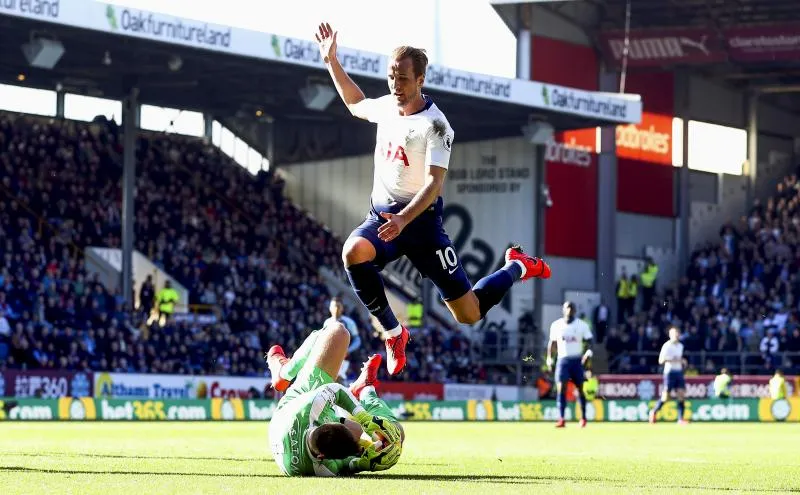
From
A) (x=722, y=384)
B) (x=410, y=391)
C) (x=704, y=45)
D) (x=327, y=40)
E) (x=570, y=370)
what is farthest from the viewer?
(x=704, y=45)

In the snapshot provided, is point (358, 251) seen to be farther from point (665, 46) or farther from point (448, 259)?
point (665, 46)

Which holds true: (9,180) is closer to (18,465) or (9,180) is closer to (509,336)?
(509,336)

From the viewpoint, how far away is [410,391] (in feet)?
135

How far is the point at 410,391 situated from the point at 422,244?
2946 cm

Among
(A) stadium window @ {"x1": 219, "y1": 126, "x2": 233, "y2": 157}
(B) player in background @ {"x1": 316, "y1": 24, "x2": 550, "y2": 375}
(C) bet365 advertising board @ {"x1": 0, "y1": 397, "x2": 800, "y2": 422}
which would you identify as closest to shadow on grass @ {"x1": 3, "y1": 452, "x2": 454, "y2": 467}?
(B) player in background @ {"x1": 316, "y1": 24, "x2": 550, "y2": 375}

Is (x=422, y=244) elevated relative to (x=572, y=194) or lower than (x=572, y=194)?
lower

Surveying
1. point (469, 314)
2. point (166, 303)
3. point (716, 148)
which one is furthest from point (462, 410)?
point (469, 314)

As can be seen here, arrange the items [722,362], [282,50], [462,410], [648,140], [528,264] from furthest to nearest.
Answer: [648,140], [722,362], [282,50], [462,410], [528,264]

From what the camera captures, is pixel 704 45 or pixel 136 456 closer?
pixel 136 456

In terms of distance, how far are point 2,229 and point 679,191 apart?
83.4ft

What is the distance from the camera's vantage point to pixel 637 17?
168ft

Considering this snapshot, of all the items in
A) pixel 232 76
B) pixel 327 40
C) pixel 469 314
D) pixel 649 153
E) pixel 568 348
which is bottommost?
pixel 568 348

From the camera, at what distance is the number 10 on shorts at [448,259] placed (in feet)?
39.0

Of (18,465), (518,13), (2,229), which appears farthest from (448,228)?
(18,465)
